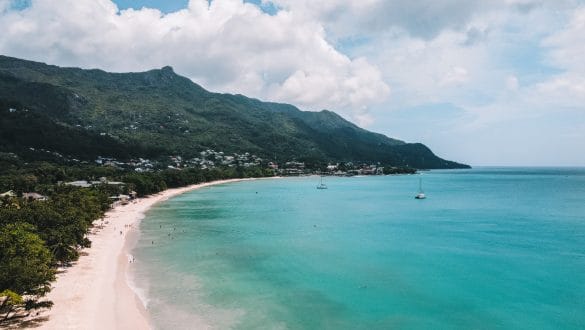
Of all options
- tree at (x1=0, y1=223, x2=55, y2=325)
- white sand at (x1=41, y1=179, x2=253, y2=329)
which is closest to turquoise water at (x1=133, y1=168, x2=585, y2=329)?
white sand at (x1=41, y1=179, x2=253, y2=329)

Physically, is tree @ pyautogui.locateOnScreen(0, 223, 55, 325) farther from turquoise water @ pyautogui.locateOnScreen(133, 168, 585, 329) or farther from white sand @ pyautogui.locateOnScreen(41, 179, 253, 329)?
turquoise water @ pyautogui.locateOnScreen(133, 168, 585, 329)

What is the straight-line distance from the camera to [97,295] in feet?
106

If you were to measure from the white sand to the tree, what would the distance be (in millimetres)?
1801

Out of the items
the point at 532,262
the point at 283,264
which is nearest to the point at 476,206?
the point at 532,262

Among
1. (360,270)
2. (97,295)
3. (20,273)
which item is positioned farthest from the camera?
(360,270)

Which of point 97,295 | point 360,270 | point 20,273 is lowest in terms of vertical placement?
point 360,270

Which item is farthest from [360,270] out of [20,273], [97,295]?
[20,273]

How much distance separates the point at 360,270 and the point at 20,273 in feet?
98.7

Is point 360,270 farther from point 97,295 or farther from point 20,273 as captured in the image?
point 20,273

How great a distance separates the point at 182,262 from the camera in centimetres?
4484

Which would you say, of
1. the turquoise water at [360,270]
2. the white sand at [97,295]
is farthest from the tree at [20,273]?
the turquoise water at [360,270]

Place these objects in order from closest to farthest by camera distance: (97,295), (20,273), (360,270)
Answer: (20,273)
(97,295)
(360,270)

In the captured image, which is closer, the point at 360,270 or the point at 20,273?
the point at 20,273

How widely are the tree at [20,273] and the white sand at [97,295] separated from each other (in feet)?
5.91
